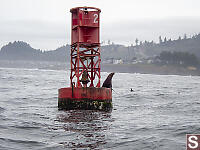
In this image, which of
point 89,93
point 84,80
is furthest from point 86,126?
point 84,80

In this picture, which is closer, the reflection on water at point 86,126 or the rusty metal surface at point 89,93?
the reflection on water at point 86,126

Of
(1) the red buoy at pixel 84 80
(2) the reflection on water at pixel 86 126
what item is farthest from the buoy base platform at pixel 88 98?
(2) the reflection on water at pixel 86 126

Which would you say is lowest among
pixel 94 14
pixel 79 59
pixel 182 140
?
pixel 182 140

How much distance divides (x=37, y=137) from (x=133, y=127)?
587 cm

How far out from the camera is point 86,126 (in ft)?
59.5

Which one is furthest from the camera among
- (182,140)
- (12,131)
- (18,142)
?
(12,131)

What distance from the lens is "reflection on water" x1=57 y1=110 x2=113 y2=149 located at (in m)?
14.3

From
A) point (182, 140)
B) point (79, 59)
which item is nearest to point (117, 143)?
point (182, 140)

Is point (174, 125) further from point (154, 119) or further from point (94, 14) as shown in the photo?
point (94, 14)

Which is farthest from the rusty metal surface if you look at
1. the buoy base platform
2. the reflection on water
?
the reflection on water

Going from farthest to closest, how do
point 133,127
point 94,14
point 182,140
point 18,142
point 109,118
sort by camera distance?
point 94,14, point 109,118, point 133,127, point 182,140, point 18,142

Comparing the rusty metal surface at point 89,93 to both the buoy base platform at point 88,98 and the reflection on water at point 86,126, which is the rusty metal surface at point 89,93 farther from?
the reflection on water at point 86,126

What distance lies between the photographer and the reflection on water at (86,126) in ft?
46.8

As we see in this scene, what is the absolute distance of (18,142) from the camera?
1416 cm
